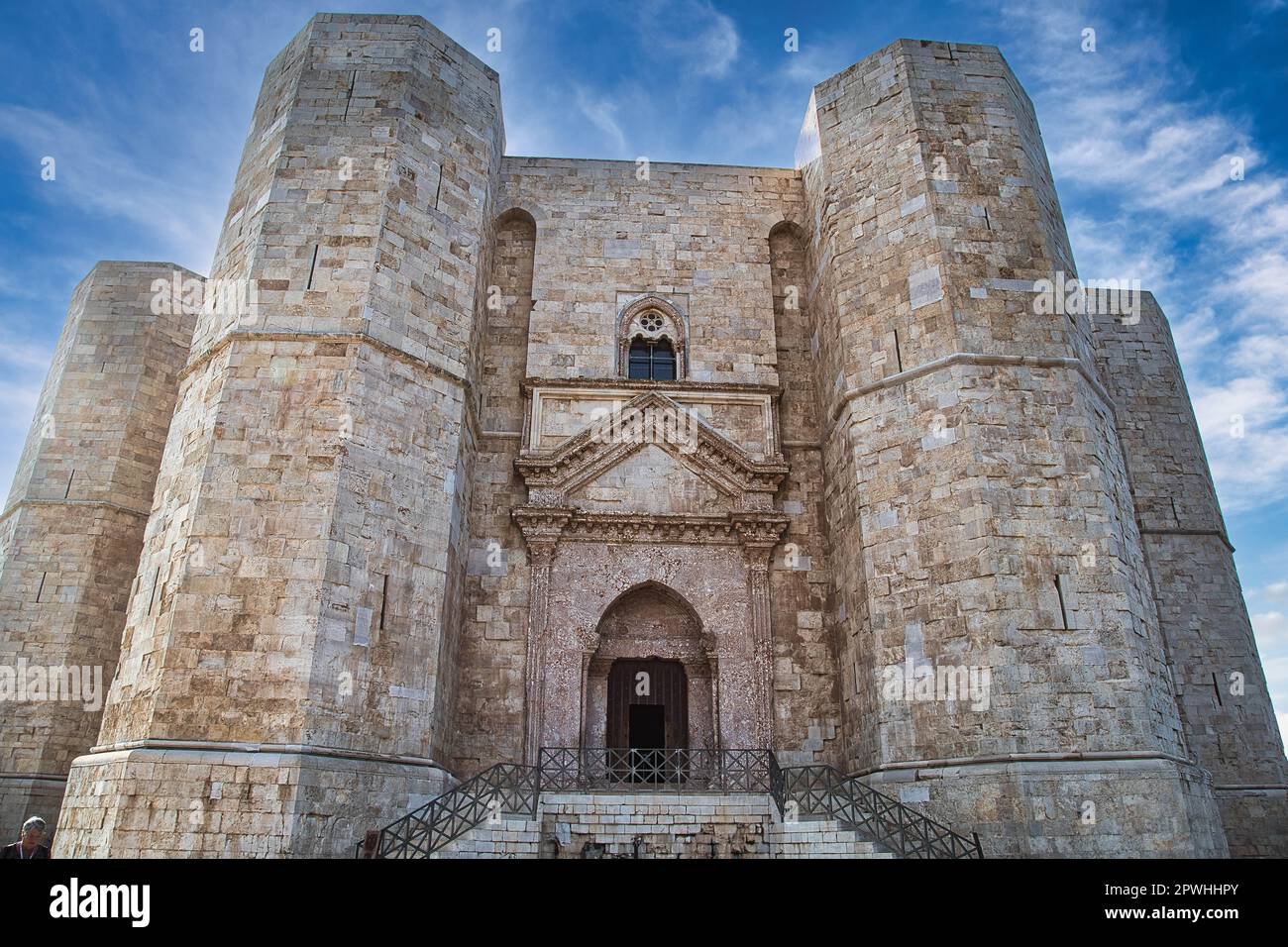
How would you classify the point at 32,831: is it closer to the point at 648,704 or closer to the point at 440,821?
the point at 440,821

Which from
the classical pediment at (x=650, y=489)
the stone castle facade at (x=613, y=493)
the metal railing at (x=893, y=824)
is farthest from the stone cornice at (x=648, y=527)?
the metal railing at (x=893, y=824)

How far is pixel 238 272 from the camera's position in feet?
38.8

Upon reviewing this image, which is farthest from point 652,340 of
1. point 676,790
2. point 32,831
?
point 32,831

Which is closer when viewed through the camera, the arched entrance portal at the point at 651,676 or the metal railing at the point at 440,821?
the metal railing at the point at 440,821

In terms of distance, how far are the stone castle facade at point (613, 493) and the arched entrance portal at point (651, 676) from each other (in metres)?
0.07

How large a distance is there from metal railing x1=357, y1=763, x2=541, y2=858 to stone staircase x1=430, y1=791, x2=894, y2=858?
0.21m

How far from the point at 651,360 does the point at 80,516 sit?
10.6m

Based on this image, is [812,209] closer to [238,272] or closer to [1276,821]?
[238,272]

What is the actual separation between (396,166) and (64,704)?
406 inches

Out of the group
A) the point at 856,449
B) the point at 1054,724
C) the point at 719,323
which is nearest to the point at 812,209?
the point at 719,323

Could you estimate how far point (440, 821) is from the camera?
9875 millimetres

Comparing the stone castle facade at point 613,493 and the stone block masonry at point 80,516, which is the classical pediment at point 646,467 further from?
the stone block masonry at point 80,516

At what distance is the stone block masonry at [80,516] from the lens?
13.3 meters
